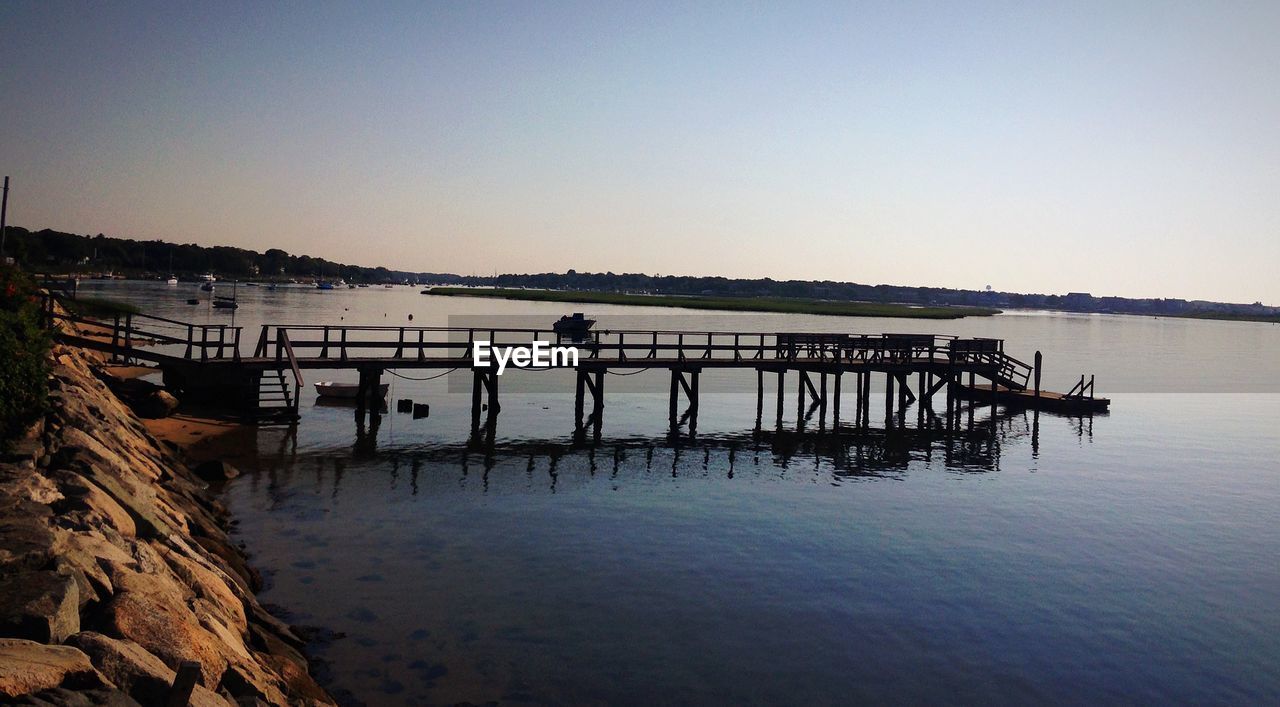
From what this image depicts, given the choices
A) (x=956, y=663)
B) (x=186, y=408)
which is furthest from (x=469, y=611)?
(x=186, y=408)

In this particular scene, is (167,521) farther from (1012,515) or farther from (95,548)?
(1012,515)

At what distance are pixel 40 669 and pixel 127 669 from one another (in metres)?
0.95

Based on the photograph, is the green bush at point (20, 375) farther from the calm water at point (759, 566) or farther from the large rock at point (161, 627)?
the large rock at point (161, 627)

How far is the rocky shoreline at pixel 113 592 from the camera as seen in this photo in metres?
7.44

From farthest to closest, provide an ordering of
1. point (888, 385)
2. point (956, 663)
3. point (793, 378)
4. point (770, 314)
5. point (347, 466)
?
point (770, 314)
point (793, 378)
point (888, 385)
point (347, 466)
point (956, 663)

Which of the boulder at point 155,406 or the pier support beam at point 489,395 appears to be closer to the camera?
the boulder at point 155,406

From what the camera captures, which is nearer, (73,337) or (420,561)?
(420,561)

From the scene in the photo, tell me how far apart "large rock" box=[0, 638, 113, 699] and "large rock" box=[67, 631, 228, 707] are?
0.21 meters

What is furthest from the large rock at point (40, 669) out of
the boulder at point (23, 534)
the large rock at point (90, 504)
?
the large rock at point (90, 504)

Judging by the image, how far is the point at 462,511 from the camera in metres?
21.1

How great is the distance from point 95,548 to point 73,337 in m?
22.5
